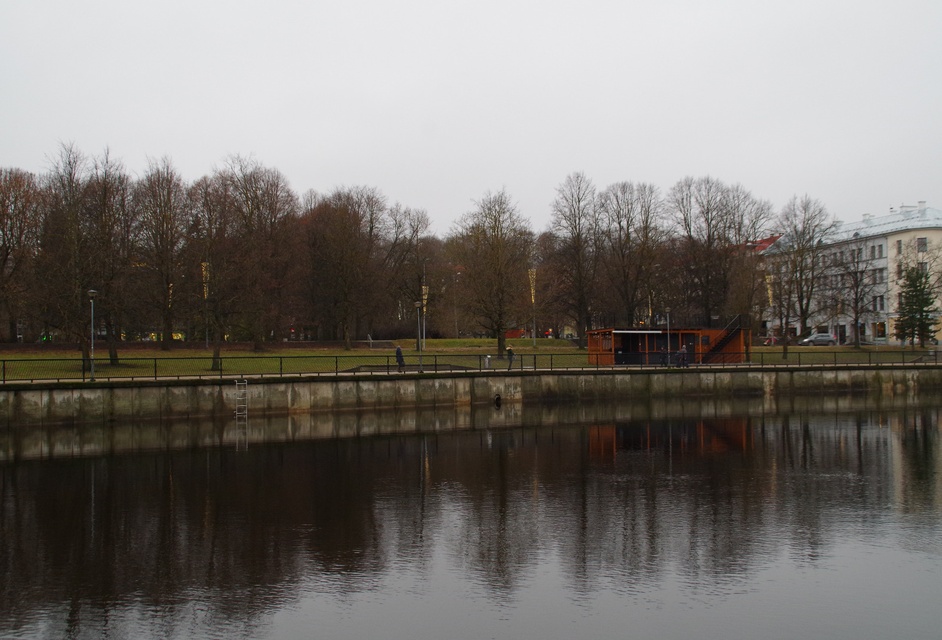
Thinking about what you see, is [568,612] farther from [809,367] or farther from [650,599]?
[809,367]

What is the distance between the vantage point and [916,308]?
6888 cm

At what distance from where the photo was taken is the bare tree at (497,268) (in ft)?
199

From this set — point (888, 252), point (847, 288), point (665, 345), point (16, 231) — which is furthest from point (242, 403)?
point (888, 252)

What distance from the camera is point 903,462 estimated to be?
24.8 meters

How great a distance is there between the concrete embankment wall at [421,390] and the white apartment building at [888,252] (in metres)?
27.5

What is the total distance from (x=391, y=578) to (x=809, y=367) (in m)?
44.7

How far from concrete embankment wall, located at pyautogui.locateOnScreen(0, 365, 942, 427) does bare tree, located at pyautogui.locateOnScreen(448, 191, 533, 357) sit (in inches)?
578

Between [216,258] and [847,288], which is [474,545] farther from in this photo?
[847,288]

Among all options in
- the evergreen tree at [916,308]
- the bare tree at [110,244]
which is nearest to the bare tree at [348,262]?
the bare tree at [110,244]

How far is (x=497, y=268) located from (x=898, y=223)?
2164 inches

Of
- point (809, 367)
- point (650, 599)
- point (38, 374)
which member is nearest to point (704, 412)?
point (809, 367)

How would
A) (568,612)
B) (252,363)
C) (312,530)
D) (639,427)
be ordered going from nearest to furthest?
(568,612), (312,530), (639,427), (252,363)

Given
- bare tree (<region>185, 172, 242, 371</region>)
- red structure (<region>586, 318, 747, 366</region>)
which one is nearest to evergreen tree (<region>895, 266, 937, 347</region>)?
red structure (<region>586, 318, 747, 366</region>)

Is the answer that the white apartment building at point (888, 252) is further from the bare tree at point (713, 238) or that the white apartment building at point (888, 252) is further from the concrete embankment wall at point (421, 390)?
the concrete embankment wall at point (421, 390)
